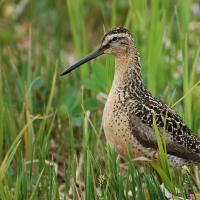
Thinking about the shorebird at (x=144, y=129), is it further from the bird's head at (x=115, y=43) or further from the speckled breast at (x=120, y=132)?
the bird's head at (x=115, y=43)

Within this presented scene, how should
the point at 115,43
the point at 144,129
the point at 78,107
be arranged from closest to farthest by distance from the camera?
the point at 144,129
the point at 115,43
the point at 78,107

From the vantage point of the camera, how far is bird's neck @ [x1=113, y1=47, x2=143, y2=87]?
501cm

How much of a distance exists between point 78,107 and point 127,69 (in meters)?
0.68

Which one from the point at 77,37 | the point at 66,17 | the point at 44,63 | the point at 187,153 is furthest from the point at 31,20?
the point at 187,153

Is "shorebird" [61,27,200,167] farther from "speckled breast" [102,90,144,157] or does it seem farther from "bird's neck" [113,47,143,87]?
"bird's neck" [113,47,143,87]

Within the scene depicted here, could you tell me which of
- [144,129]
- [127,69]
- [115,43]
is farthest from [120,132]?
[115,43]

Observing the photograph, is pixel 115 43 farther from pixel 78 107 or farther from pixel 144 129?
pixel 78 107

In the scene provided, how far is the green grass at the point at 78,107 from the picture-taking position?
4230 millimetres

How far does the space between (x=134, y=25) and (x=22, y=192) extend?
2160 mm

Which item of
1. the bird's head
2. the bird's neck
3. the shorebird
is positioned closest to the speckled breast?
the shorebird

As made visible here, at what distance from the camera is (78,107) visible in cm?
559

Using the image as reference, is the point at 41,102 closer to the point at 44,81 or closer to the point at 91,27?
the point at 44,81

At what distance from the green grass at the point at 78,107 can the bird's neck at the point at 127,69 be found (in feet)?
0.19

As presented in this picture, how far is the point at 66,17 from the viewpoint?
7.95 m
